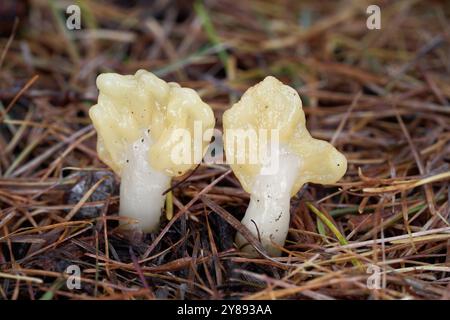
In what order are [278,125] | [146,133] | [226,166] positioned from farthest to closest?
[226,166] → [146,133] → [278,125]

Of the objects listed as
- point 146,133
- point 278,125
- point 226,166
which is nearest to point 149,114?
Result: point 146,133

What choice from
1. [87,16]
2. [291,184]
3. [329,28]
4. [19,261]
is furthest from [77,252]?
[329,28]

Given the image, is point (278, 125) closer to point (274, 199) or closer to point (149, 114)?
point (274, 199)

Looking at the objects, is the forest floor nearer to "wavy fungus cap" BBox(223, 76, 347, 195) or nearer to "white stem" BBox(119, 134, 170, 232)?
"white stem" BBox(119, 134, 170, 232)

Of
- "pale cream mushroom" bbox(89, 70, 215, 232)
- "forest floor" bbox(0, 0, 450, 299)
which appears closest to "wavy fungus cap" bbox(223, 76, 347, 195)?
"pale cream mushroom" bbox(89, 70, 215, 232)

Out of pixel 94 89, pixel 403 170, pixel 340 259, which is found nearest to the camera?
pixel 340 259

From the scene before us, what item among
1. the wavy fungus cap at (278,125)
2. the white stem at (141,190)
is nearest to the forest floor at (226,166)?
the white stem at (141,190)
